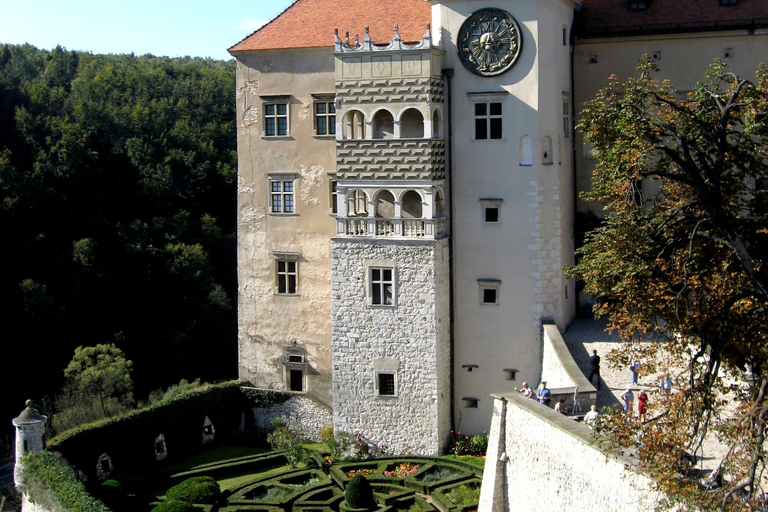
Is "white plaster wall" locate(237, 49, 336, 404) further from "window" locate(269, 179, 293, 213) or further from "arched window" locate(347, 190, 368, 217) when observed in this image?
"arched window" locate(347, 190, 368, 217)

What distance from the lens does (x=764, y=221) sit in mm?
15453

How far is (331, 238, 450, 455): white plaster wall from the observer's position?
2903 centimetres

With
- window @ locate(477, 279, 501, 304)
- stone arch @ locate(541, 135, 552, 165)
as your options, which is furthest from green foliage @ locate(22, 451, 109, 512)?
stone arch @ locate(541, 135, 552, 165)

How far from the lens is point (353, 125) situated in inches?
1204

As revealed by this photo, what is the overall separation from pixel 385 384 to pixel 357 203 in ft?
19.1

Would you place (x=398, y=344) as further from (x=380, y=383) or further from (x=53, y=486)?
(x=53, y=486)

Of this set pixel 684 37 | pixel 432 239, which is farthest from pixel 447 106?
pixel 684 37

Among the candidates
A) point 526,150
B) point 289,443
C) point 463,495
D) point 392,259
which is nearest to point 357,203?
point 392,259

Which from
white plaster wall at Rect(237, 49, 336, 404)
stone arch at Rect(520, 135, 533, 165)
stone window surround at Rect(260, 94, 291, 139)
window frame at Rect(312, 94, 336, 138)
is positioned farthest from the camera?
stone window surround at Rect(260, 94, 291, 139)

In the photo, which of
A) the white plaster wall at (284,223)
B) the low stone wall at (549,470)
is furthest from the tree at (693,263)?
the white plaster wall at (284,223)

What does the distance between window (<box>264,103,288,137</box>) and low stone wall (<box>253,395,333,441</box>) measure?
910 cm

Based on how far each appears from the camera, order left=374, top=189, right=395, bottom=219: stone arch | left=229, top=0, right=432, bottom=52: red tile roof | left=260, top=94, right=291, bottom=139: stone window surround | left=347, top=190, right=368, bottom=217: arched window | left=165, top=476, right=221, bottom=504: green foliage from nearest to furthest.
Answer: left=165, top=476, right=221, bottom=504: green foliage
left=347, top=190, right=368, bottom=217: arched window
left=374, top=189, right=395, bottom=219: stone arch
left=229, top=0, right=432, bottom=52: red tile roof
left=260, top=94, right=291, bottom=139: stone window surround

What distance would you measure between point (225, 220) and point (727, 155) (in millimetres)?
45993

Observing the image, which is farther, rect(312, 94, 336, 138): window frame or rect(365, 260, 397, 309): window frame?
rect(312, 94, 336, 138): window frame
